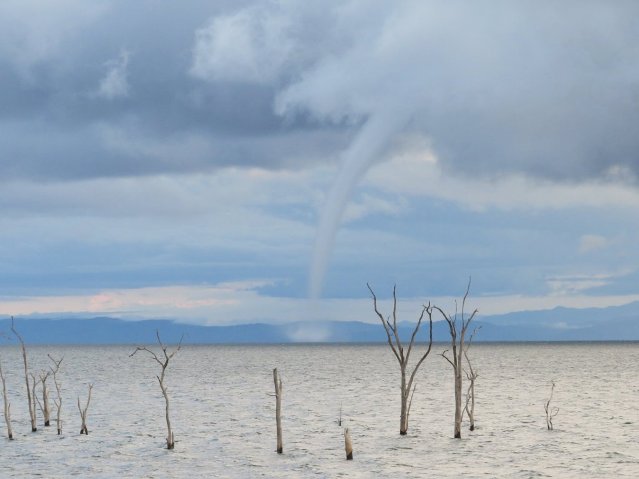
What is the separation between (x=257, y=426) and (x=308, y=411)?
9303mm

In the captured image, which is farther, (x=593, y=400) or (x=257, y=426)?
(x=593, y=400)

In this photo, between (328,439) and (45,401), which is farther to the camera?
(328,439)

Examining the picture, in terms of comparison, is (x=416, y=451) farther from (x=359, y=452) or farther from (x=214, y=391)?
(x=214, y=391)

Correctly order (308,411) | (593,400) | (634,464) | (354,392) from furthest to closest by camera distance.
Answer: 1. (354,392)
2. (593,400)
3. (308,411)
4. (634,464)

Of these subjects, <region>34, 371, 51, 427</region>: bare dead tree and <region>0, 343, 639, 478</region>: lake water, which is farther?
<region>34, 371, 51, 427</region>: bare dead tree

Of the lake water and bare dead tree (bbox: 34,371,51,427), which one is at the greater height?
bare dead tree (bbox: 34,371,51,427)

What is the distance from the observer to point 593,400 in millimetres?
64812

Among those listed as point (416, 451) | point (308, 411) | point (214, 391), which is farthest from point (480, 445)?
point (214, 391)

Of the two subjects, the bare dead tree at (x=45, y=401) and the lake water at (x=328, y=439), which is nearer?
→ the lake water at (x=328, y=439)

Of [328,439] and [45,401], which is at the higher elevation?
[45,401]

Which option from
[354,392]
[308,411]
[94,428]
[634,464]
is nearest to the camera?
[634,464]

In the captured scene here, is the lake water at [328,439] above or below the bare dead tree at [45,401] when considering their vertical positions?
below

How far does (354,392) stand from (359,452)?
39.0m

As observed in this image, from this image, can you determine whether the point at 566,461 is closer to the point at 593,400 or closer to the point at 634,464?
the point at 634,464
